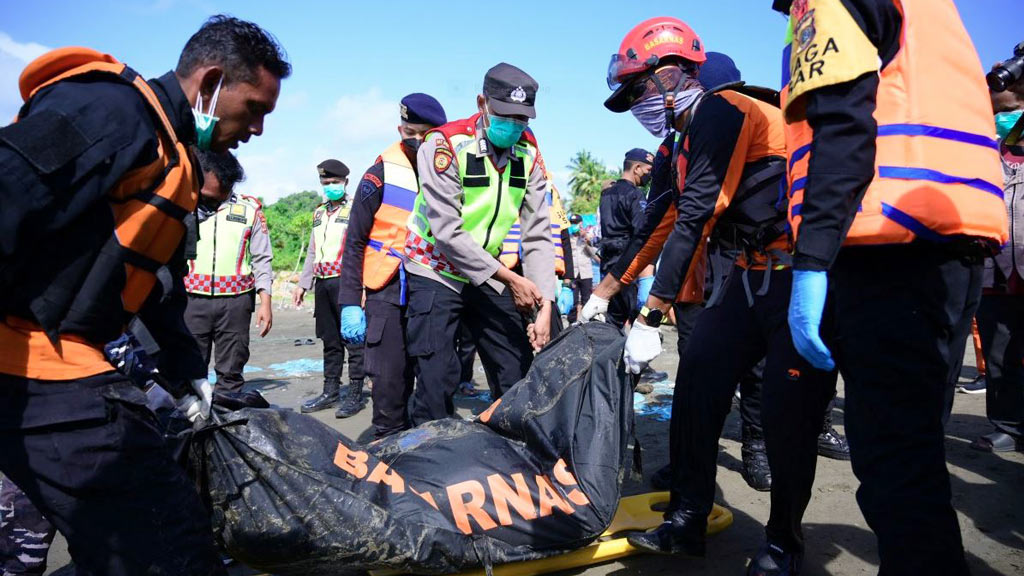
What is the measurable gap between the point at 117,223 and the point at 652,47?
2.19 metres

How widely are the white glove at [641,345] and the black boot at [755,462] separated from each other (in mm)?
1130

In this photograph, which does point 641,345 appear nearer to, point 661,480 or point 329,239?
point 661,480

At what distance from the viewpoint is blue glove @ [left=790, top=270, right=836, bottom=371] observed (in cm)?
161

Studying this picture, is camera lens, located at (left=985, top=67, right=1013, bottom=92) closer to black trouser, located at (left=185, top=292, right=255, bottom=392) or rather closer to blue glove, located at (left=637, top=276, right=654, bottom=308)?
blue glove, located at (left=637, top=276, right=654, bottom=308)

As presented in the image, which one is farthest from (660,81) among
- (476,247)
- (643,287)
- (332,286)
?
(643,287)

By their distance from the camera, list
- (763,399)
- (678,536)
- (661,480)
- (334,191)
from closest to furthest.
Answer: (763,399)
(678,536)
(661,480)
(334,191)

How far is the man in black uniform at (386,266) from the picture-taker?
3.75 meters

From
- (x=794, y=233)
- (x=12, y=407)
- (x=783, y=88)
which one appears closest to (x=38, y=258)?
(x=12, y=407)

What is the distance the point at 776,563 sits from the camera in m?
2.26

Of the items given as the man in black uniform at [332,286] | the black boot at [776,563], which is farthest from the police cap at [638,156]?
the black boot at [776,563]

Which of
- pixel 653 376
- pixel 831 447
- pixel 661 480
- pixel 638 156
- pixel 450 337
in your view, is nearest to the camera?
pixel 450 337

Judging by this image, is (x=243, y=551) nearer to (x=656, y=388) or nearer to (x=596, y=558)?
(x=596, y=558)

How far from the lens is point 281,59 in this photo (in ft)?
6.10

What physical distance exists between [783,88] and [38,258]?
6.27ft
